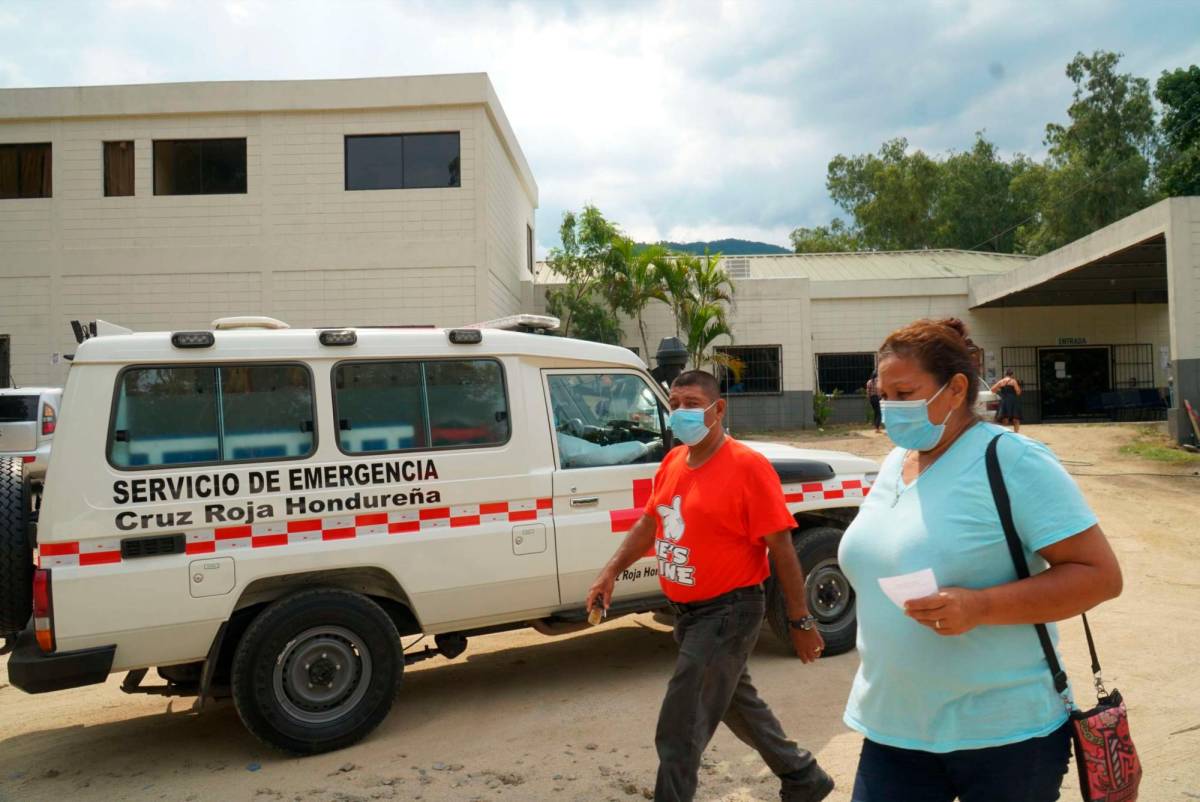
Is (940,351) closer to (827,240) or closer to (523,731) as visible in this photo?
(523,731)

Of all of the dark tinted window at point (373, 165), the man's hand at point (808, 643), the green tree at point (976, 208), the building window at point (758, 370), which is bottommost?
the man's hand at point (808, 643)

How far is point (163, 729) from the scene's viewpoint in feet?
17.2

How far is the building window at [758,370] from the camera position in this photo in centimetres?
2250

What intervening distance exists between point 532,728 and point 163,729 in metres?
2.26

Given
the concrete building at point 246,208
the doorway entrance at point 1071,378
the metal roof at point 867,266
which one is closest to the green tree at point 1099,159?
the metal roof at point 867,266

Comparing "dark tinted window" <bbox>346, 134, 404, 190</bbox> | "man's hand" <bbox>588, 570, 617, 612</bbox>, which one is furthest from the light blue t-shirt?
"dark tinted window" <bbox>346, 134, 404, 190</bbox>

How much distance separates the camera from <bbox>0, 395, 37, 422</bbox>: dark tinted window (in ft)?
43.7

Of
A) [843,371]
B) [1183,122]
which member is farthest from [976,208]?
[843,371]

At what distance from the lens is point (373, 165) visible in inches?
698

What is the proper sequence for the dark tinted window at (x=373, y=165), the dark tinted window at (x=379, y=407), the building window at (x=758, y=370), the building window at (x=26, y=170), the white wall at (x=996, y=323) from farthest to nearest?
the white wall at (x=996, y=323)
the building window at (x=758, y=370)
the building window at (x=26, y=170)
the dark tinted window at (x=373, y=165)
the dark tinted window at (x=379, y=407)

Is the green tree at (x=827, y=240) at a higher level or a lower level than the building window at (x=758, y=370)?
higher

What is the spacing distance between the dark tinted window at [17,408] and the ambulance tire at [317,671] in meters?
11.3

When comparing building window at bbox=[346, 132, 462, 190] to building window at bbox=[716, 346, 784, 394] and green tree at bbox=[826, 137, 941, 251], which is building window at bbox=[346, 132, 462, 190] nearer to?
building window at bbox=[716, 346, 784, 394]

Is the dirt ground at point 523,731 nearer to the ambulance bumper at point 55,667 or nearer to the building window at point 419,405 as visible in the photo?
the ambulance bumper at point 55,667
